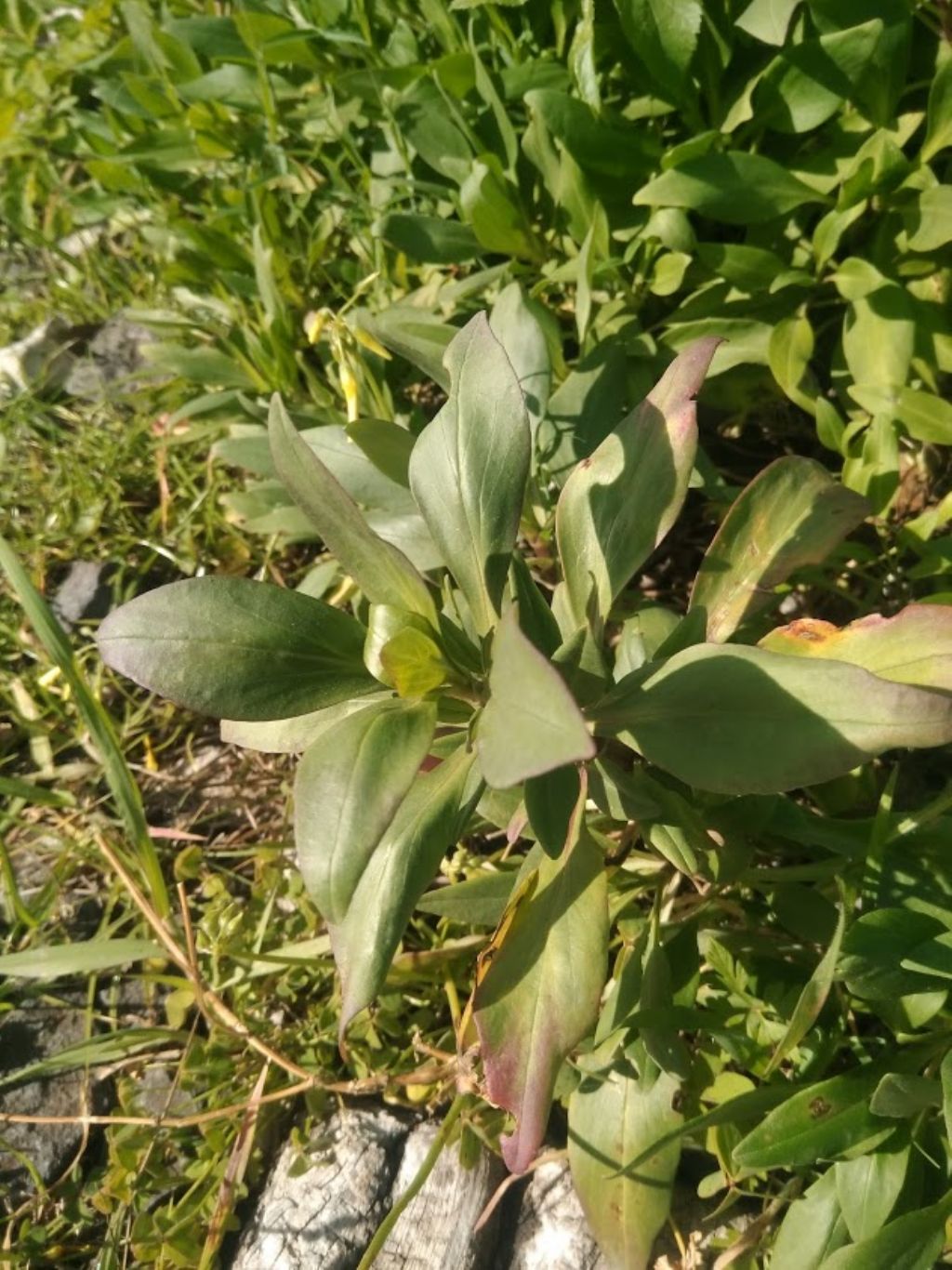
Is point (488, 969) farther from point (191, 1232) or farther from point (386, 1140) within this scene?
point (191, 1232)

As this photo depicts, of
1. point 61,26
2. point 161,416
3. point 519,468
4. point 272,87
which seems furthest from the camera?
point 61,26

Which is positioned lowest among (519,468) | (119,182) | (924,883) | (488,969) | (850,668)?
(924,883)

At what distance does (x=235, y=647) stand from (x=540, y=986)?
1.79 ft

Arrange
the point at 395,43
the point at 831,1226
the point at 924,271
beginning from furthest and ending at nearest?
the point at 395,43, the point at 924,271, the point at 831,1226

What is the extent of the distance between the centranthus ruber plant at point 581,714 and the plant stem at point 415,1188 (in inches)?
6.6

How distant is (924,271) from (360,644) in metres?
1.21

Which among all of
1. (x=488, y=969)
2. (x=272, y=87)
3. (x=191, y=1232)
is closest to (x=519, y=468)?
(x=488, y=969)

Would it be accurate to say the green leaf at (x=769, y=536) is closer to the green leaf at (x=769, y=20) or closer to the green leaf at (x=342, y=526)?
the green leaf at (x=342, y=526)

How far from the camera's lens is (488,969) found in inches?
54.4

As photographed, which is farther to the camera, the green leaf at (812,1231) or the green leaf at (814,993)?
the green leaf at (812,1231)

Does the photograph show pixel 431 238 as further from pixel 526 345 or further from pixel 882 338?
pixel 882 338

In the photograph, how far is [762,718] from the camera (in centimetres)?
118

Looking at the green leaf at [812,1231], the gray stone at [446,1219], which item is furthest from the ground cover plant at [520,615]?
the gray stone at [446,1219]

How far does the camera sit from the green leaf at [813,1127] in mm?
1376
